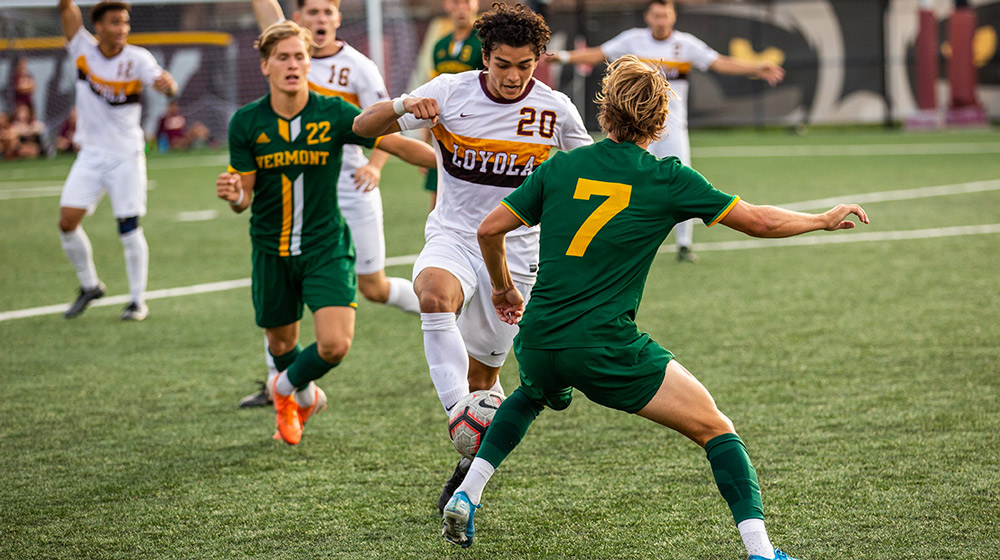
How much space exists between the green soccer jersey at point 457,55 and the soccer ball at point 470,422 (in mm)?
4877

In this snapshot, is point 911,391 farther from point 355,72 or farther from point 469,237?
point 355,72

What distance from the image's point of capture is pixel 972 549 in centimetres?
356

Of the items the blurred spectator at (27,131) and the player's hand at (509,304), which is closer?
the player's hand at (509,304)

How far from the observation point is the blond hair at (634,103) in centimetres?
332

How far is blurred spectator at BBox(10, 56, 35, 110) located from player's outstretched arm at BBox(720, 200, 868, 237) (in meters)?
22.7

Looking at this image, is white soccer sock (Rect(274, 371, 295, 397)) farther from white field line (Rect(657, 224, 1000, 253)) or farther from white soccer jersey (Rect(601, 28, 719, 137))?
white soccer jersey (Rect(601, 28, 719, 137))

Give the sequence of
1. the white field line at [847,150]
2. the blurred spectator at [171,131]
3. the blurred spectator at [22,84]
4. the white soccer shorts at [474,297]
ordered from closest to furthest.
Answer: the white soccer shorts at [474,297] → the white field line at [847,150] → the blurred spectator at [22,84] → the blurred spectator at [171,131]

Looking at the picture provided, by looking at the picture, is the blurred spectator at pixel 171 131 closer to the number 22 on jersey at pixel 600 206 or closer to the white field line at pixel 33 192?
the white field line at pixel 33 192

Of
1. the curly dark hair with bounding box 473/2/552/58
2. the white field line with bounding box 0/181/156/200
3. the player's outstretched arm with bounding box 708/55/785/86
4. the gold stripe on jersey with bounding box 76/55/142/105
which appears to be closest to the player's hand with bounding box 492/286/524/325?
→ the curly dark hair with bounding box 473/2/552/58

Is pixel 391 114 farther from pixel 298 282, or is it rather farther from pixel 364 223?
pixel 364 223

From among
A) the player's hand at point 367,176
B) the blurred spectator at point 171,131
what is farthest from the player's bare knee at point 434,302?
the blurred spectator at point 171,131

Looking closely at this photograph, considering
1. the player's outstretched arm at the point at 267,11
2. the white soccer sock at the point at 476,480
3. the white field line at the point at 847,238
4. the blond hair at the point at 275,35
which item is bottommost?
the white field line at the point at 847,238

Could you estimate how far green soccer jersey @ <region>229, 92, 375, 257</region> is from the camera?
5.00 metres

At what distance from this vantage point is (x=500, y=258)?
12.4ft
